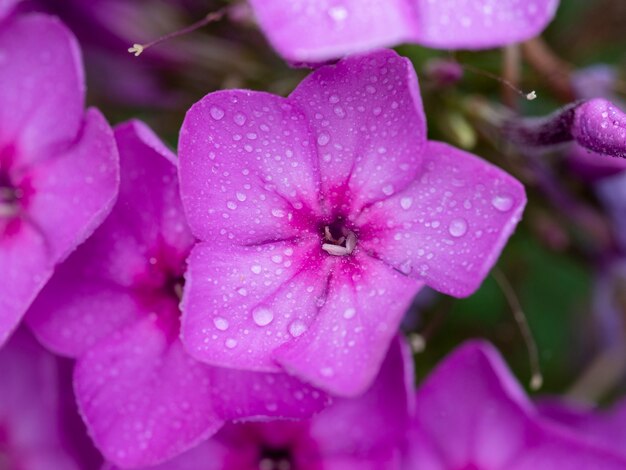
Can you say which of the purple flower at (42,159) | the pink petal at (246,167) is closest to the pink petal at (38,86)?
the purple flower at (42,159)

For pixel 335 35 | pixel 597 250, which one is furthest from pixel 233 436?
pixel 597 250

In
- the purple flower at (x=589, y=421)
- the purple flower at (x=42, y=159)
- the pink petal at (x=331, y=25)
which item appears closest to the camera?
the pink petal at (x=331, y=25)

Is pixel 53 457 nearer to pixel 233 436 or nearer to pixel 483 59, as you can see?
pixel 233 436

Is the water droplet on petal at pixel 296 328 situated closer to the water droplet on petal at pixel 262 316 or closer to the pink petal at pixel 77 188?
the water droplet on petal at pixel 262 316

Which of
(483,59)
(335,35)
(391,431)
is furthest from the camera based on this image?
(483,59)

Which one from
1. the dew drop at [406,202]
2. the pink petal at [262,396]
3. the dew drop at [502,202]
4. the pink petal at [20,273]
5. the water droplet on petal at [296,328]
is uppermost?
the dew drop at [502,202]

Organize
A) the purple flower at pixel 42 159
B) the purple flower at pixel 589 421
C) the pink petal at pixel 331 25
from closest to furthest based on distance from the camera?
the pink petal at pixel 331 25
the purple flower at pixel 42 159
the purple flower at pixel 589 421
